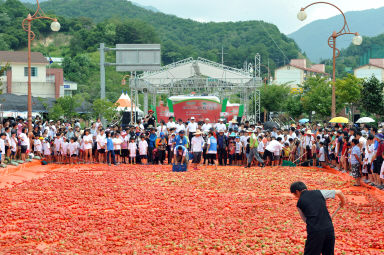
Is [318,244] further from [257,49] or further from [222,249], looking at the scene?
[257,49]

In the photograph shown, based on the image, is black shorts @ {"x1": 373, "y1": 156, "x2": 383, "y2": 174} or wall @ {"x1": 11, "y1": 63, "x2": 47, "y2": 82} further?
wall @ {"x1": 11, "y1": 63, "x2": 47, "y2": 82}

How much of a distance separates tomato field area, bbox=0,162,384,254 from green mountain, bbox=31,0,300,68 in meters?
71.9

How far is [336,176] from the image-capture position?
17.2 meters

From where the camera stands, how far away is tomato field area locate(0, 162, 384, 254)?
824cm

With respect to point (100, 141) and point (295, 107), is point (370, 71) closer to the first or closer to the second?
point (295, 107)

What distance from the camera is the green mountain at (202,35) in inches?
4094

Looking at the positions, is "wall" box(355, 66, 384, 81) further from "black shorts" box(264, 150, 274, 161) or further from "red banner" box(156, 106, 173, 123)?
"black shorts" box(264, 150, 274, 161)

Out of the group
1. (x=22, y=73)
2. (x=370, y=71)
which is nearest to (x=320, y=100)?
(x=22, y=73)

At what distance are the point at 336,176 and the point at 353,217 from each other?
7130 mm

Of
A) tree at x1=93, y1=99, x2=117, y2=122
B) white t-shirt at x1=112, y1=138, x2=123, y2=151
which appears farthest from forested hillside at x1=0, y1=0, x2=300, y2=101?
white t-shirt at x1=112, y1=138, x2=123, y2=151

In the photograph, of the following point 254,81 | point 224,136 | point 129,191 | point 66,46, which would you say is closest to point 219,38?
point 66,46

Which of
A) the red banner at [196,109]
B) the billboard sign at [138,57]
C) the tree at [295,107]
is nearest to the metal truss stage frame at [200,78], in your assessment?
the tree at [295,107]

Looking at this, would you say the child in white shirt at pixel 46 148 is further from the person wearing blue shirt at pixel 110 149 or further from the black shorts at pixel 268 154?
the black shorts at pixel 268 154

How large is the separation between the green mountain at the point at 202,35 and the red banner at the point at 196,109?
55.3 metres
